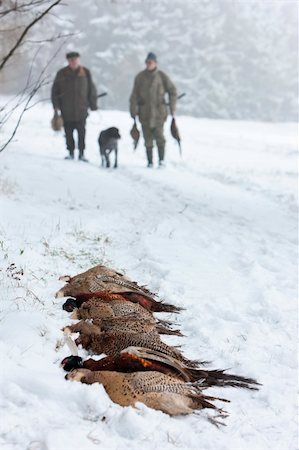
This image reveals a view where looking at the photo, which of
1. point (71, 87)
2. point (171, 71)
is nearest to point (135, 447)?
point (71, 87)

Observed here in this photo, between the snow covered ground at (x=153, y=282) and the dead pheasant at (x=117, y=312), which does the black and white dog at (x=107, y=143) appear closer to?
the snow covered ground at (x=153, y=282)

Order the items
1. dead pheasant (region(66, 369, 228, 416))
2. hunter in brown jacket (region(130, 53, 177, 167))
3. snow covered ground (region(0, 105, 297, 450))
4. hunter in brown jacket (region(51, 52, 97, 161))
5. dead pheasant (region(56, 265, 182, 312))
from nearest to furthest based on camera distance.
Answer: snow covered ground (region(0, 105, 297, 450)) → dead pheasant (region(66, 369, 228, 416)) → dead pheasant (region(56, 265, 182, 312)) → hunter in brown jacket (region(51, 52, 97, 161)) → hunter in brown jacket (region(130, 53, 177, 167))

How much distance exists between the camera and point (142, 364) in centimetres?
270

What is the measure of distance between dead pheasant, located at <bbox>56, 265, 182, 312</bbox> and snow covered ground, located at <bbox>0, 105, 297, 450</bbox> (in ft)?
0.44

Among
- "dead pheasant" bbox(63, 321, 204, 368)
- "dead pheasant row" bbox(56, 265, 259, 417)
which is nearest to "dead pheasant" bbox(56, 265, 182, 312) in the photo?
"dead pheasant row" bbox(56, 265, 259, 417)

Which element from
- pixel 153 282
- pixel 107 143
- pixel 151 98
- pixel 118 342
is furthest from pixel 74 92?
pixel 118 342

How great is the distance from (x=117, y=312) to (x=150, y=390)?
1089mm

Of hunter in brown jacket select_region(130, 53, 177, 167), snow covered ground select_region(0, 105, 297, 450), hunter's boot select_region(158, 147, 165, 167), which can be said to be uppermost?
hunter in brown jacket select_region(130, 53, 177, 167)

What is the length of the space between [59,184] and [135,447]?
6549 mm

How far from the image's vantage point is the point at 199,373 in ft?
9.43

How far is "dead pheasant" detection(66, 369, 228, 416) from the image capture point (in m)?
2.47

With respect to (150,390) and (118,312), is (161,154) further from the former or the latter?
(150,390)

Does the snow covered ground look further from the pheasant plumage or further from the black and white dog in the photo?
the black and white dog

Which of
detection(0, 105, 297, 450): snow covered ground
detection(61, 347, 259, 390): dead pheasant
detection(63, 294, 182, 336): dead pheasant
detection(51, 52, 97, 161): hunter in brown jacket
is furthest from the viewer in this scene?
detection(51, 52, 97, 161): hunter in brown jacket
